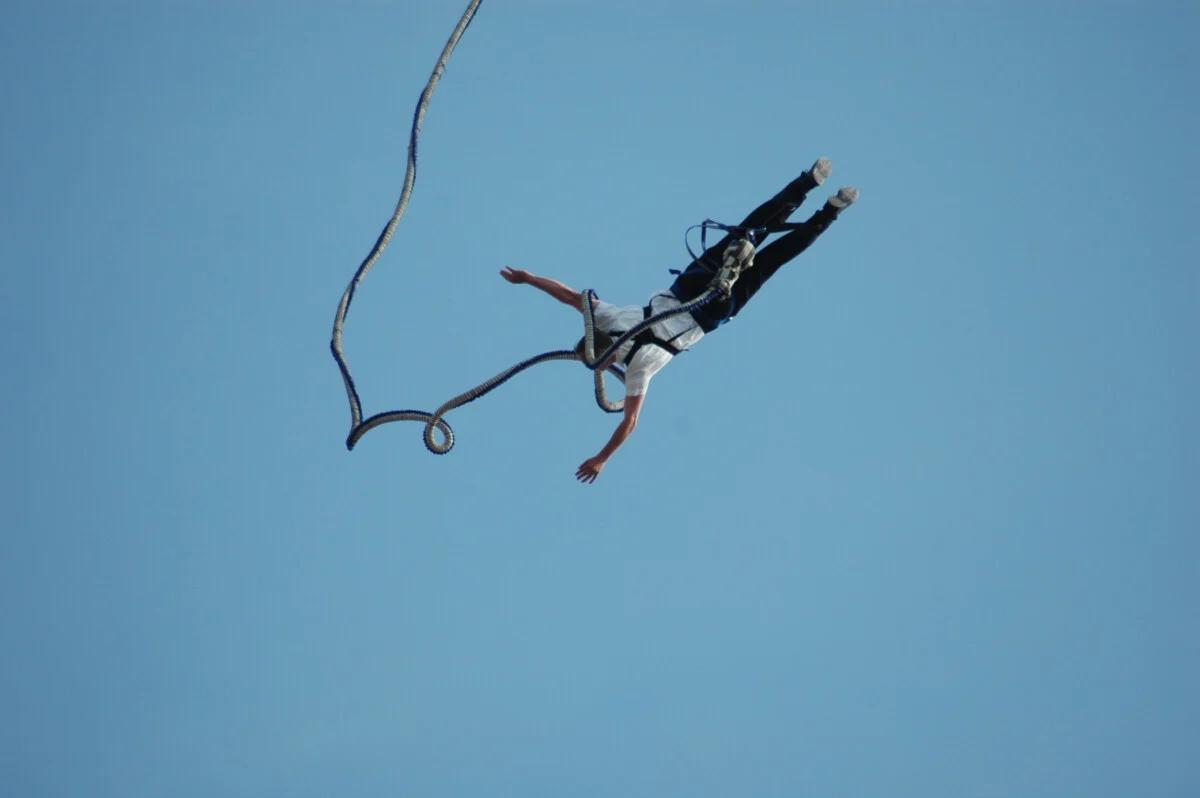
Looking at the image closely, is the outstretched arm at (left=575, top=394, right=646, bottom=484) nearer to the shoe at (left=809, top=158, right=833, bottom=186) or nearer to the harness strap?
the harness strap

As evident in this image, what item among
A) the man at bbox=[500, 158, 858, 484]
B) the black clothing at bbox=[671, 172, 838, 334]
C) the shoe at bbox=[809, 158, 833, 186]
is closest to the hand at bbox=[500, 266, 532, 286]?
the man at bbox=[500, 158, 858, 484]

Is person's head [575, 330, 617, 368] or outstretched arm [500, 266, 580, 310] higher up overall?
outstretched arm [500, 266, 580, 310]

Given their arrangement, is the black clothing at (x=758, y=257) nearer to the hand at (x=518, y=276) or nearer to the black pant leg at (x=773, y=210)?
the black pant leg at (x=773, y=210)

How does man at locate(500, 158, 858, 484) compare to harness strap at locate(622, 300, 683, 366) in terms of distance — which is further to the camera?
harness strap at locate(622, 300, 683, 366)

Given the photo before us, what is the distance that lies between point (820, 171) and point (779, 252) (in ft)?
2.60

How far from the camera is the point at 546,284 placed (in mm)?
11211

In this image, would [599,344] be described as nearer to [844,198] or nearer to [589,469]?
[589,469]

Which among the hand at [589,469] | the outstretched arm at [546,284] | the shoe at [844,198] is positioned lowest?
the hand at [589,469]

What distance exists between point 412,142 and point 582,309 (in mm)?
2059

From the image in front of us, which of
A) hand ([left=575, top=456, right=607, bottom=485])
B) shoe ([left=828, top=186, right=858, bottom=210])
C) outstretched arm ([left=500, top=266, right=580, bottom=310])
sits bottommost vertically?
hand ([left=575, top=456, right=607, bottom=485])

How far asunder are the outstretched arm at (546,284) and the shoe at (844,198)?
228 centimetres

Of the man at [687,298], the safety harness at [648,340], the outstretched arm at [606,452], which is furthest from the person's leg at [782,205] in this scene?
the outstretched arm at [606,452]

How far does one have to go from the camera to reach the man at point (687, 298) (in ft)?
34.9

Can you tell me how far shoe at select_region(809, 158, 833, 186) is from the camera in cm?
1048
